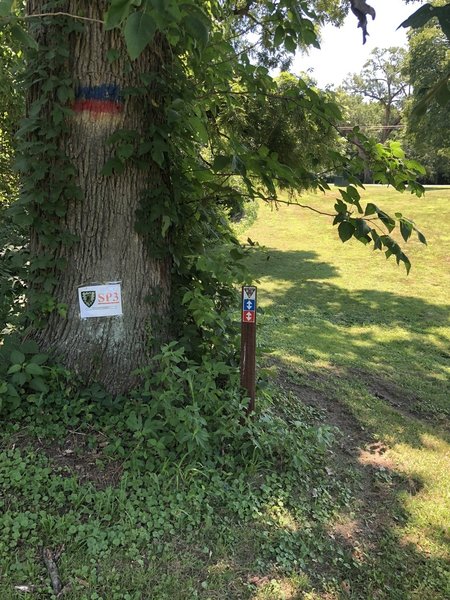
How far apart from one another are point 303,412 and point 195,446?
5.02 ft

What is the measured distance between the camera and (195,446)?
8.46 ft

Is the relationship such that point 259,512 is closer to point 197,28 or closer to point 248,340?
point 248,340

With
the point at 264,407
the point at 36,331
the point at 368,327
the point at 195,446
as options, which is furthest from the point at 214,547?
the point at 368,327

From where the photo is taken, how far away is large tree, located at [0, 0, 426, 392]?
2.60 meters

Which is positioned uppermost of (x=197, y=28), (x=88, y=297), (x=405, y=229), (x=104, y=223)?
(x=197, y=28)

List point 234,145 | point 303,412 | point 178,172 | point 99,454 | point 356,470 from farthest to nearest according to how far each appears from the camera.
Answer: point 303,412 < point 356,470 < point 178,172 < point 234,145 < point 99,454

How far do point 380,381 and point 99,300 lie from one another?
140 inches

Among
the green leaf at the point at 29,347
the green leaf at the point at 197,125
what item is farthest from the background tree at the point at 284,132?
the green leaf at the point at 29,347

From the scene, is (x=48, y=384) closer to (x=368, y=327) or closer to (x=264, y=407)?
(x=264, y=407)

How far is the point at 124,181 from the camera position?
9.12ft

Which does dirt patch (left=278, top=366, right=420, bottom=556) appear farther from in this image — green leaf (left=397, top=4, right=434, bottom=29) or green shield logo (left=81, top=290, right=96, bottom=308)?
green leaf (left=397, top=4, right=434, bottom=29)

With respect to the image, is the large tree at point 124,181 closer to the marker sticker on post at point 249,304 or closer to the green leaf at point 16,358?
the marker sticker on post at point 249,304

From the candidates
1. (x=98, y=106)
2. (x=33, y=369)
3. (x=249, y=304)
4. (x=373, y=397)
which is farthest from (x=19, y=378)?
(x=373, y=397)

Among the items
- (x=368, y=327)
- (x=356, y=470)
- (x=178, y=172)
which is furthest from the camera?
(x=368, y=327)
